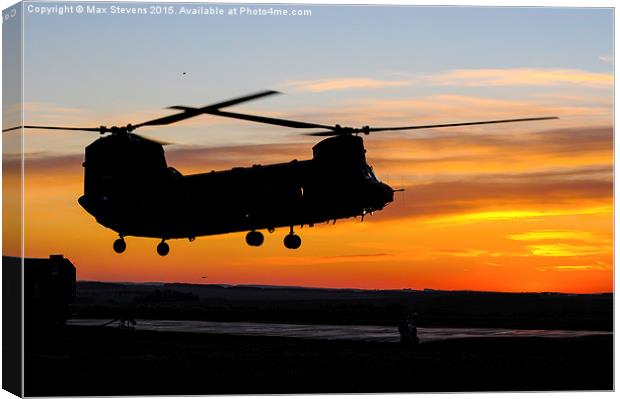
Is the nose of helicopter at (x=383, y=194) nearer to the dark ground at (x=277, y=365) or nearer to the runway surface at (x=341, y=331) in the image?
the dark ground at (x=277, y=365)

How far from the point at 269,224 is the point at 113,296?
7.75 meters

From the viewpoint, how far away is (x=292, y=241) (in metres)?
41.3

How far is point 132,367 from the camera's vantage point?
130 ft

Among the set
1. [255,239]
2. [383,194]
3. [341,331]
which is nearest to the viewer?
[255,239]

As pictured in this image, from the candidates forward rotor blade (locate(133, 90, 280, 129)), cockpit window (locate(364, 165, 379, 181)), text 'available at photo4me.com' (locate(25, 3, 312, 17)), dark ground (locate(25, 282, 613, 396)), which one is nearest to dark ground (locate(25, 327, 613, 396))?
dark ground (locate(25, 282, 613, 396))

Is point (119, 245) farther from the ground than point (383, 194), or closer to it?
closer to it

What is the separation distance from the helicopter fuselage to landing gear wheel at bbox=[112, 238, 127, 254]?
3377 millimetres

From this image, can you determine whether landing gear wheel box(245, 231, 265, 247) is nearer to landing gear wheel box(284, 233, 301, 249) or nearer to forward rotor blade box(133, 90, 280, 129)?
landing gear wheel box(284, 233, 301, 249)

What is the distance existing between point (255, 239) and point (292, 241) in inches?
84.0

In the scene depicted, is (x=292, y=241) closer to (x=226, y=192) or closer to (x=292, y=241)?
(x=292, y=241)

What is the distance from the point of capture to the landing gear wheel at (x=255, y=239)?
42719 mm

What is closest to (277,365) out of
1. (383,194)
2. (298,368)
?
(298,368)

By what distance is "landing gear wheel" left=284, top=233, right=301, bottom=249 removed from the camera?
40875mm

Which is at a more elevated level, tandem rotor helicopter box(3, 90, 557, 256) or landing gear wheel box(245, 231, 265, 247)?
tandem rotor helicopter box(3, 90, 557, 256)
